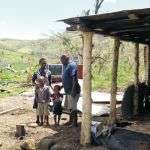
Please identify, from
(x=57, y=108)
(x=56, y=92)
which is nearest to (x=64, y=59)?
(x=56, y=92)

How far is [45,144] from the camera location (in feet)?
32.0

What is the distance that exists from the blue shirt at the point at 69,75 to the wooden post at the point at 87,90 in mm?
1498

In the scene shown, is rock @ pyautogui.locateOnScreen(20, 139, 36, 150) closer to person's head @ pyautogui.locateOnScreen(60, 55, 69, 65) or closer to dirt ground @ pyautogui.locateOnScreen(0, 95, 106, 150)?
dirt ground @ pyautogui.locateOnScreen(0, 95, 106, 150)

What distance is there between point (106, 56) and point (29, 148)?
2942 centimetres

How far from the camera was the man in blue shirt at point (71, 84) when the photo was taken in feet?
36.9

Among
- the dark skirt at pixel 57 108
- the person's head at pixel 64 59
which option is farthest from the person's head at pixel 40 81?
the person's head at pixel 64 59

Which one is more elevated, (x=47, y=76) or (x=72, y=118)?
(x=47, y=76)

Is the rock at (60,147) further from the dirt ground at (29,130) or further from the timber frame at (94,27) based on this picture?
the timber frame at (94,27)

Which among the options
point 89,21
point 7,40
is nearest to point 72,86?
point 89,21

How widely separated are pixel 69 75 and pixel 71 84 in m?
0.24

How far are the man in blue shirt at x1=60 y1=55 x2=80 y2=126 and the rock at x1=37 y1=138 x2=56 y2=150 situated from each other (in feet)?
5.69

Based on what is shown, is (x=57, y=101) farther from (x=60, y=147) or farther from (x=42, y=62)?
(x=60, y=147)

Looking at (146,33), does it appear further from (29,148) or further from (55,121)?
(29,148)

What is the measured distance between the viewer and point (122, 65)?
111 ft
